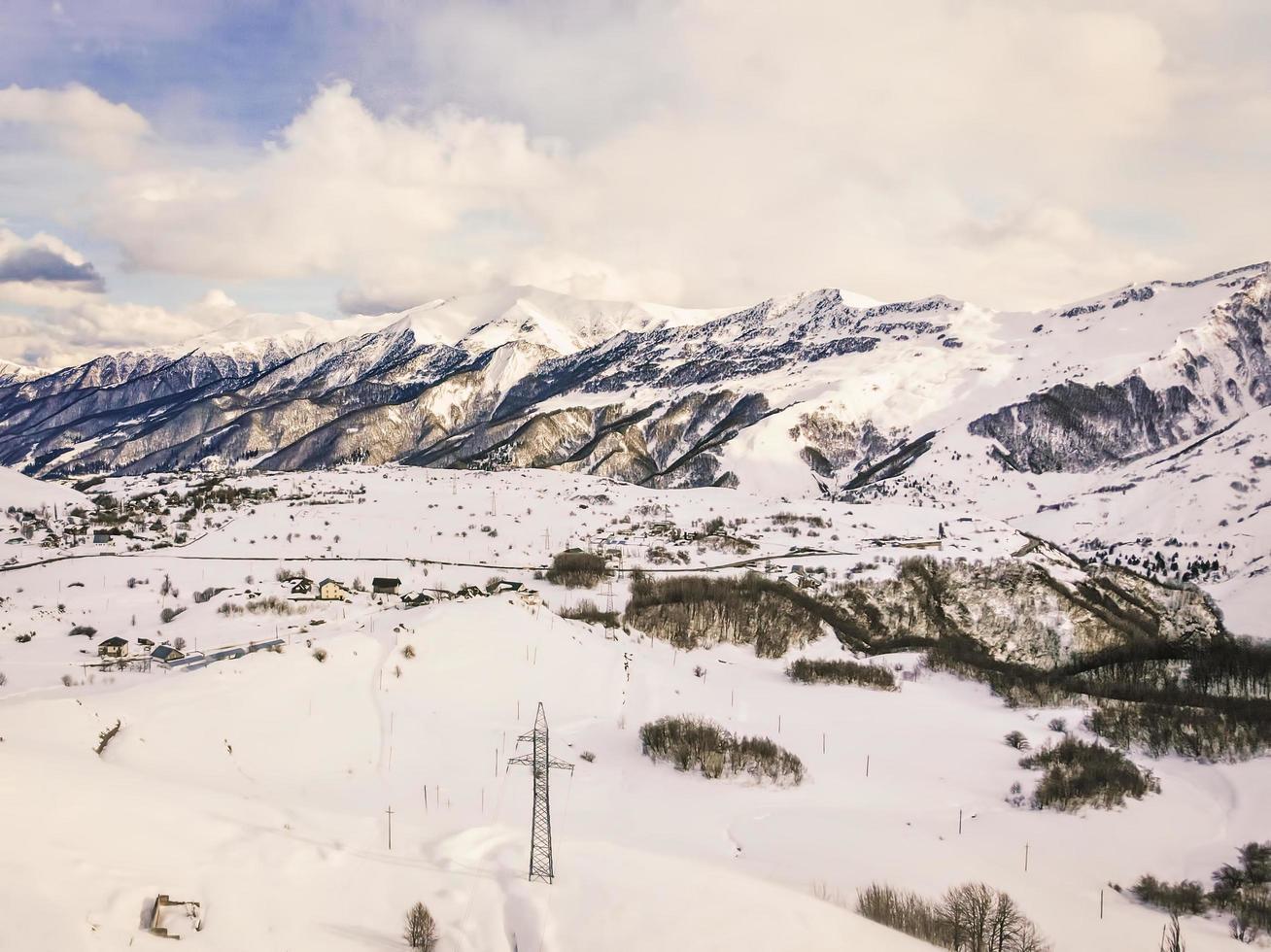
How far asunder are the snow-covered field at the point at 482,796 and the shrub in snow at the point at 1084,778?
73 cm

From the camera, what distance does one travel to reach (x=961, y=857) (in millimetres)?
23453

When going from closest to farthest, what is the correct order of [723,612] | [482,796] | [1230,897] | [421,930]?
[421,930], [1230,897], [482,796], [723,612]

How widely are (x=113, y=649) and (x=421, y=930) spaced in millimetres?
28680

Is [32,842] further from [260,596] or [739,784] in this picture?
[260,596]

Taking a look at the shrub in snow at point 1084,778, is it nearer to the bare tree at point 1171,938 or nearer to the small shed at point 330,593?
the bare tree at point 1171,938

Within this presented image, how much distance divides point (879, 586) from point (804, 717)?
3636 cm

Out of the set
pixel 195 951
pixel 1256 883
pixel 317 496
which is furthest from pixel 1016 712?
pixel 317 496

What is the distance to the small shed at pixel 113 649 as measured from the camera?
110 feet

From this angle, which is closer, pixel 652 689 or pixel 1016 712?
pixel 652 689

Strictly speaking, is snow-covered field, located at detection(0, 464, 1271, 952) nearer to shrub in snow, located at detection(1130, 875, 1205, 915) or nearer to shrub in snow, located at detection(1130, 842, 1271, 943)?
shrub in snow, located at detection(1130, 875, 1205, 915)

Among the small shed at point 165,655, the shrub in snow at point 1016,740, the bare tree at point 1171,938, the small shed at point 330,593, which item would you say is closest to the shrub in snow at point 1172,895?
the bare tree at point 1171,938

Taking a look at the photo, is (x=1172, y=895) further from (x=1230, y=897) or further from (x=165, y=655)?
(x=165, y=655)

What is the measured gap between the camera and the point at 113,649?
33.9 metres

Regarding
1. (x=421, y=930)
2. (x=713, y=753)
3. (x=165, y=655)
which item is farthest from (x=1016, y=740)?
(x=165, y=655)
